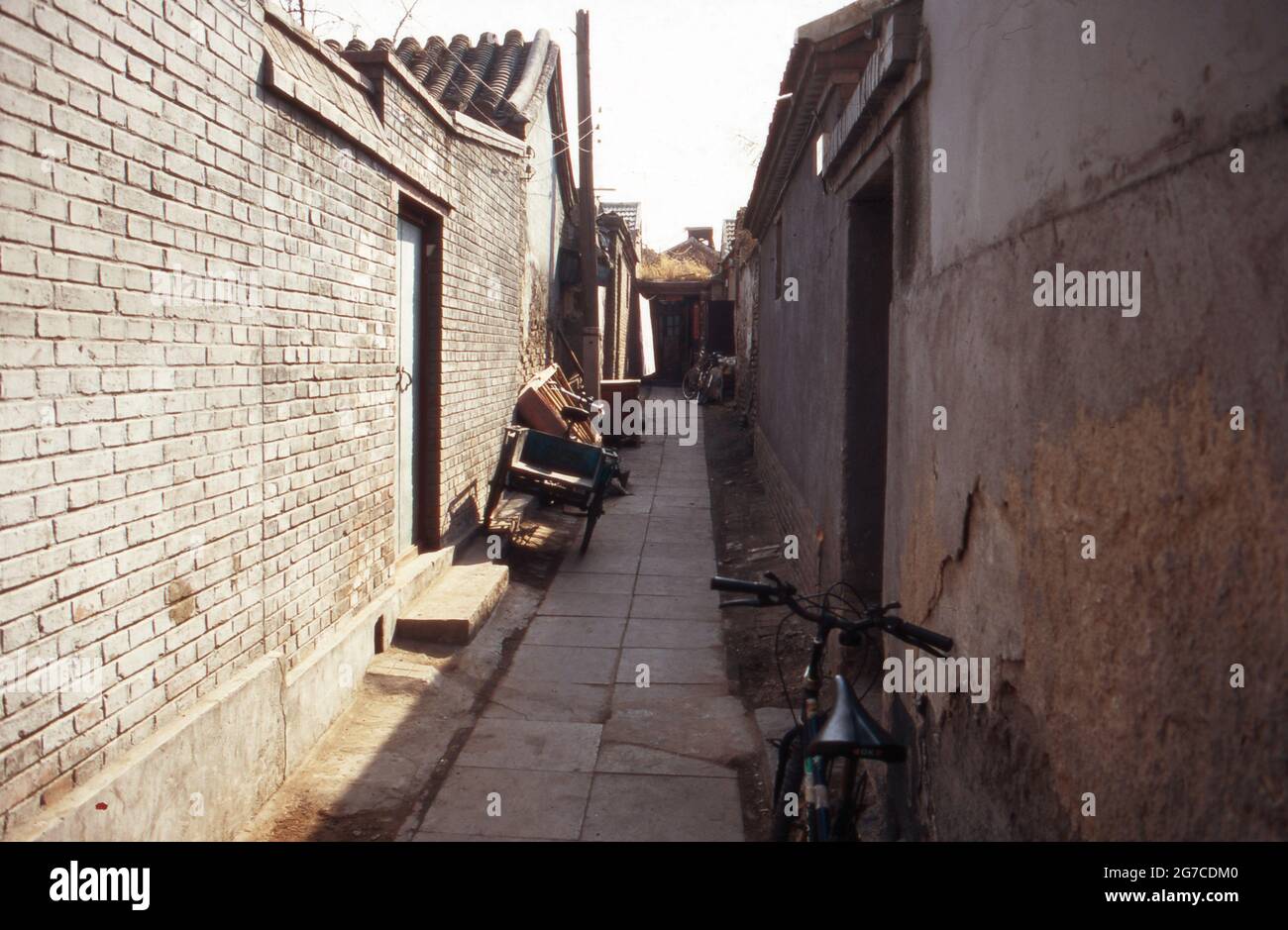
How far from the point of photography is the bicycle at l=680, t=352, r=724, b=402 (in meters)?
21.5

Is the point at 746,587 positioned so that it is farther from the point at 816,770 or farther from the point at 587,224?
the point at 587,224

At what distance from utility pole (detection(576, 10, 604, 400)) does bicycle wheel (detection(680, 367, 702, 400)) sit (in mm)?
8135

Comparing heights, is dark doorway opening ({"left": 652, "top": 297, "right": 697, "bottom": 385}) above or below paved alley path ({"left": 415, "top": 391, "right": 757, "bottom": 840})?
above

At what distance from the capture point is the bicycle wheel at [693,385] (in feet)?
75.7

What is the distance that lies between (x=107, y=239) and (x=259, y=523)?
144 centimetres

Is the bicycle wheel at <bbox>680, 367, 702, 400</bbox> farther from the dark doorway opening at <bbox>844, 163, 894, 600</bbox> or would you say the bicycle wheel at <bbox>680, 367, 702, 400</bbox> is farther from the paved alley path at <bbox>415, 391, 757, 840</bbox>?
the dark doorway opening at <bbox>844, 163, 894, 600</bbox>

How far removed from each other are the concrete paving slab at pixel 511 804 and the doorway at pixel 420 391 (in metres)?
2.51

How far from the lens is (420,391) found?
717cm

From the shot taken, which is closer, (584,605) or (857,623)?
(857,623)

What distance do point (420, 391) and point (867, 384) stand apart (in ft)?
10.8

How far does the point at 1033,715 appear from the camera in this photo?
7.81 ft

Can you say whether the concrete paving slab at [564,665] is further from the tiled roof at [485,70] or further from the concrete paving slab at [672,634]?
the tiled roof at [485,70]
